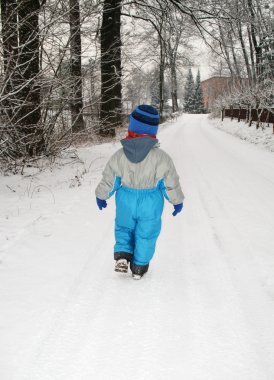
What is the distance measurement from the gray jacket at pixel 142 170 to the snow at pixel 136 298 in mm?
835

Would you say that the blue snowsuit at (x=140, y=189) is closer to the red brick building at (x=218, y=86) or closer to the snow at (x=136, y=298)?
the snow at (x=136, y=298)

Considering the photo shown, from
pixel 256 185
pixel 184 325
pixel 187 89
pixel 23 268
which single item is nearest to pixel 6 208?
pixel 23 268

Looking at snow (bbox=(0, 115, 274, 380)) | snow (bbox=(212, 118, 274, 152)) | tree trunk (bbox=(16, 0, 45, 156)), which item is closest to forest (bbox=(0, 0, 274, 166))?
tree trunk (bbox=(16, 0, 45, 156))

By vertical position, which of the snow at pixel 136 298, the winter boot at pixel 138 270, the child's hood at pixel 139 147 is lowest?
the snow at pixel 136 298

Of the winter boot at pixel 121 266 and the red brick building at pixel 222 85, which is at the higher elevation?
the red brick building at pixel 222 85

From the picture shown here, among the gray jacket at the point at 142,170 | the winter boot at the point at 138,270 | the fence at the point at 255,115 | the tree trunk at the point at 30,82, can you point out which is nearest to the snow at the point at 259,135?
the fence at the point at 255,115

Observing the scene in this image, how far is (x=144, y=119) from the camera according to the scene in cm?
285

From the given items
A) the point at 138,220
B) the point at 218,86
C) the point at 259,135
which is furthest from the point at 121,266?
the point at 218,86

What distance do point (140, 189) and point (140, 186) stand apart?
3 centimetres

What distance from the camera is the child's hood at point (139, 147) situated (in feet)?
9.44

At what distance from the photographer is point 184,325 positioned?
94.6 inches

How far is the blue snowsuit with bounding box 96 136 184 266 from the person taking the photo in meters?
2.91

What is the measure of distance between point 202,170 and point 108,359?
6717mm

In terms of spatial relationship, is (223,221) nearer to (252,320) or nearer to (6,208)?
(252,320)
